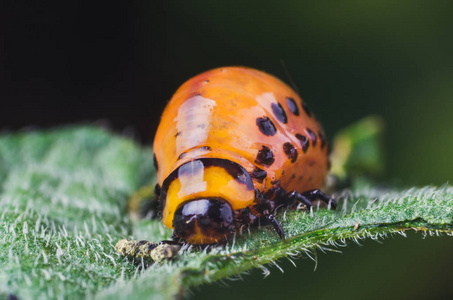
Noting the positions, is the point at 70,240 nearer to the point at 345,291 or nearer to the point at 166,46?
the point at 345,291

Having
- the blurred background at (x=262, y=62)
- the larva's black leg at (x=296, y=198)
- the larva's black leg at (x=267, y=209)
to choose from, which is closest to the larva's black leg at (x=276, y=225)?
the larva's black leg at (x=267, y=209)

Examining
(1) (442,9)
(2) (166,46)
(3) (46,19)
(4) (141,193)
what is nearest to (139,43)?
(2) (166,46)

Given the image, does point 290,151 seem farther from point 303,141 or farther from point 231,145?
point 231,145

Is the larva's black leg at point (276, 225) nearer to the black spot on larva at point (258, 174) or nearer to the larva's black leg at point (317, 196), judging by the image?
the black spot on larva at point (258, 174)

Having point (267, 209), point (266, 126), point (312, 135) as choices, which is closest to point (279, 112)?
point (266, 126)

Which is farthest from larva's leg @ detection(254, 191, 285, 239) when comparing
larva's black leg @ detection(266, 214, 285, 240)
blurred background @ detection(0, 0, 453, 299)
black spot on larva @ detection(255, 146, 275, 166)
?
blurred background @ detection(0, 0, 453, 299)

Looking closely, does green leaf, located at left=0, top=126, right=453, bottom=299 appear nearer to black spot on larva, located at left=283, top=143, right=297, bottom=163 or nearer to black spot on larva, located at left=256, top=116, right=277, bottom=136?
black spot on larva, located at left=283, top=143, right=297, bottom=163
